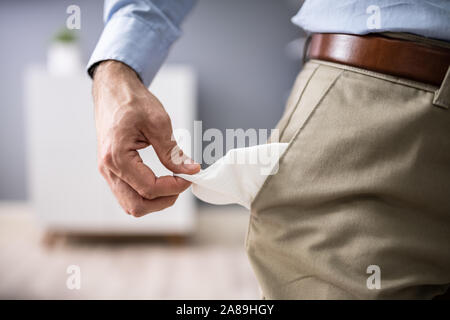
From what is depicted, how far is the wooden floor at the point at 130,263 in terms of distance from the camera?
1.90 metres

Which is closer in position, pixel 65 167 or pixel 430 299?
pixel 430 299

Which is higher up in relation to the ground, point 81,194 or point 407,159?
point 407,159

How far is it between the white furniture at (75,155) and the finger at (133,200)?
5.63 feet

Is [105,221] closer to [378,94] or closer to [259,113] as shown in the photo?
[259,113]

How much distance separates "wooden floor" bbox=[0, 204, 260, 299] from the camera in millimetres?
1902

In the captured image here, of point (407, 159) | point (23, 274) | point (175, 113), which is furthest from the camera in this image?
point (175, 113)

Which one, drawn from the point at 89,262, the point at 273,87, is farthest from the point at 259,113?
the point at 89,262

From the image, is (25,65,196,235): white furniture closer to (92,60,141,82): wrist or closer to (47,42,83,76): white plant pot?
Answer: (47,42,83,76): white plant pot

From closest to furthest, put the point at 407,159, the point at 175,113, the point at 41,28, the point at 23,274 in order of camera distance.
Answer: the point at 407,159 < the point at 23,274 < the point at 175,113 < the point at 41,28

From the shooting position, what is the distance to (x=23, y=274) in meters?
2.06

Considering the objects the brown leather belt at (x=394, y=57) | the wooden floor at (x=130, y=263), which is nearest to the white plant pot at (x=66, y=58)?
the wooden floor at (x=130, y=263)

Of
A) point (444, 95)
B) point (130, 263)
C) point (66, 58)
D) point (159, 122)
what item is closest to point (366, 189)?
point (444, 95)

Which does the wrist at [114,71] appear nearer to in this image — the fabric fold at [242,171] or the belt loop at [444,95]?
the fabric fold at [242,171]
